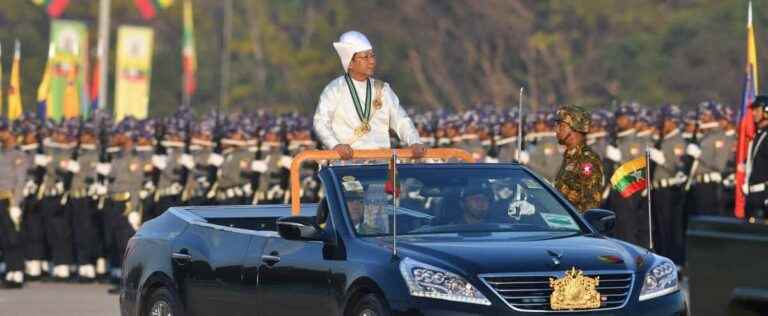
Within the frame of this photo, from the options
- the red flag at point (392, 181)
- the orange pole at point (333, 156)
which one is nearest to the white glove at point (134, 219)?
the orange pole at point (333, 156)

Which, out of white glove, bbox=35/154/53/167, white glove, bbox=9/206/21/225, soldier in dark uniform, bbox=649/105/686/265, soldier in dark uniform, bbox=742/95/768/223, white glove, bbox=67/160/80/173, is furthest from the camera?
white glove, bbox=67/160/80/173

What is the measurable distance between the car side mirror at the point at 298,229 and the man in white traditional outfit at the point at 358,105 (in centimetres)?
257

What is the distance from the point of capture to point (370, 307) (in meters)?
12.3

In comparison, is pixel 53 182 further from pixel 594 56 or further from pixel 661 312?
pixel 594 56

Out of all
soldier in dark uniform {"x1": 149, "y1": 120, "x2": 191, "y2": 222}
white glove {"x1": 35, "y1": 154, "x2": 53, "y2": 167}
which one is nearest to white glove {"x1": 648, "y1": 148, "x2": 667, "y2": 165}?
soldier in dark uniform {"x1": 149, "y1": 120, "x2": 191, "y2": 222}

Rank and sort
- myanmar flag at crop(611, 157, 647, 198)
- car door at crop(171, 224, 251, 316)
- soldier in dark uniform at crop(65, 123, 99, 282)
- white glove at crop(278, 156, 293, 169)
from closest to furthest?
1. car door at crop(171, 224, 251, 316)
2. myanmar flag at crop(611, 157, 647, 198)
3. soldier in dark uniform at crop(65, 123, 99, 282)
4. white glove at crop(278, 156, 293, 169)

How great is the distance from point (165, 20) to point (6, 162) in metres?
55.0

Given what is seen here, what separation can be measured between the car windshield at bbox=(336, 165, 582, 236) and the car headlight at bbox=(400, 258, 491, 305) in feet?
2.55

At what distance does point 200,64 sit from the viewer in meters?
78.9

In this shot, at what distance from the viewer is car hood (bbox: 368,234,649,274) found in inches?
474

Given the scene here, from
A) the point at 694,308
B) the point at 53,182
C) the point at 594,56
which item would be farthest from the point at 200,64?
the point at 694,308

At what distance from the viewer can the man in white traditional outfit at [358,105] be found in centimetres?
1547

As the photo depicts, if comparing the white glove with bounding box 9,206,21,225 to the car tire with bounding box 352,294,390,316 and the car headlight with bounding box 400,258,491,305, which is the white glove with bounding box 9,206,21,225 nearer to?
the car tire with bounding box 352,294,390,316

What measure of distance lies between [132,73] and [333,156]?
34.2 m
